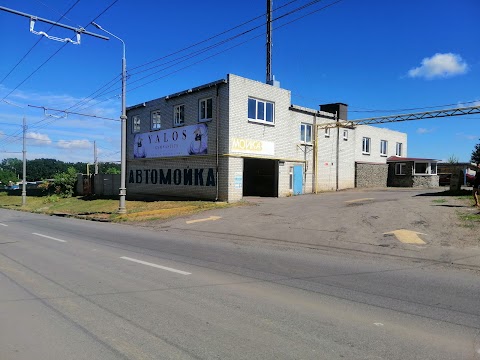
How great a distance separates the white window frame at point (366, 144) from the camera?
35344 mm

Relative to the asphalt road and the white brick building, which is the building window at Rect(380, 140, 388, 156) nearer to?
the white brick building

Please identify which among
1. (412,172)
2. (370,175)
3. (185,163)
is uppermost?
(185,163)

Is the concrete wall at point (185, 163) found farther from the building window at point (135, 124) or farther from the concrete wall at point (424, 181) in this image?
the concrete wall at point (424, 181)

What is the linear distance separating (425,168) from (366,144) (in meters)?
7.03

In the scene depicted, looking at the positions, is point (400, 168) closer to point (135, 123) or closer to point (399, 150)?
point (399, 150)

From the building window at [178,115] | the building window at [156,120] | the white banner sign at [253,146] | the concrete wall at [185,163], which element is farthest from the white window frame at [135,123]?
the white banner sign at [253,146]

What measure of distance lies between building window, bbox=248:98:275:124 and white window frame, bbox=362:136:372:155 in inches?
514

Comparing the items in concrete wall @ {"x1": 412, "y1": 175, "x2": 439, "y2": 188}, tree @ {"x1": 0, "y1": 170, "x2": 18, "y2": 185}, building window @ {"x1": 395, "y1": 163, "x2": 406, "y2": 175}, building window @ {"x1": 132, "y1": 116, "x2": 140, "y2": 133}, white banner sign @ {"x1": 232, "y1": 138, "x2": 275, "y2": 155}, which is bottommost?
tree @ {"x1": 0, "y1": 170, "x2": 18, "y2": 185}

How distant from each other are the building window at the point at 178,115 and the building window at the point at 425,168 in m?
23.7

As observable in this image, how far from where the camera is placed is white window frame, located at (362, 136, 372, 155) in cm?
3534

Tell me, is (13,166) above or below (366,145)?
below

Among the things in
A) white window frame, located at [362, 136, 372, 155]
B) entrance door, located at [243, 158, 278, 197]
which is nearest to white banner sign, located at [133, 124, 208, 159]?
entrance door, located at [243, 158, 278, 197]

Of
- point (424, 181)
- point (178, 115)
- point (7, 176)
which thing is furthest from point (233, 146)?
point (7, 176)

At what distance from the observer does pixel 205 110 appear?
24.8 meters
